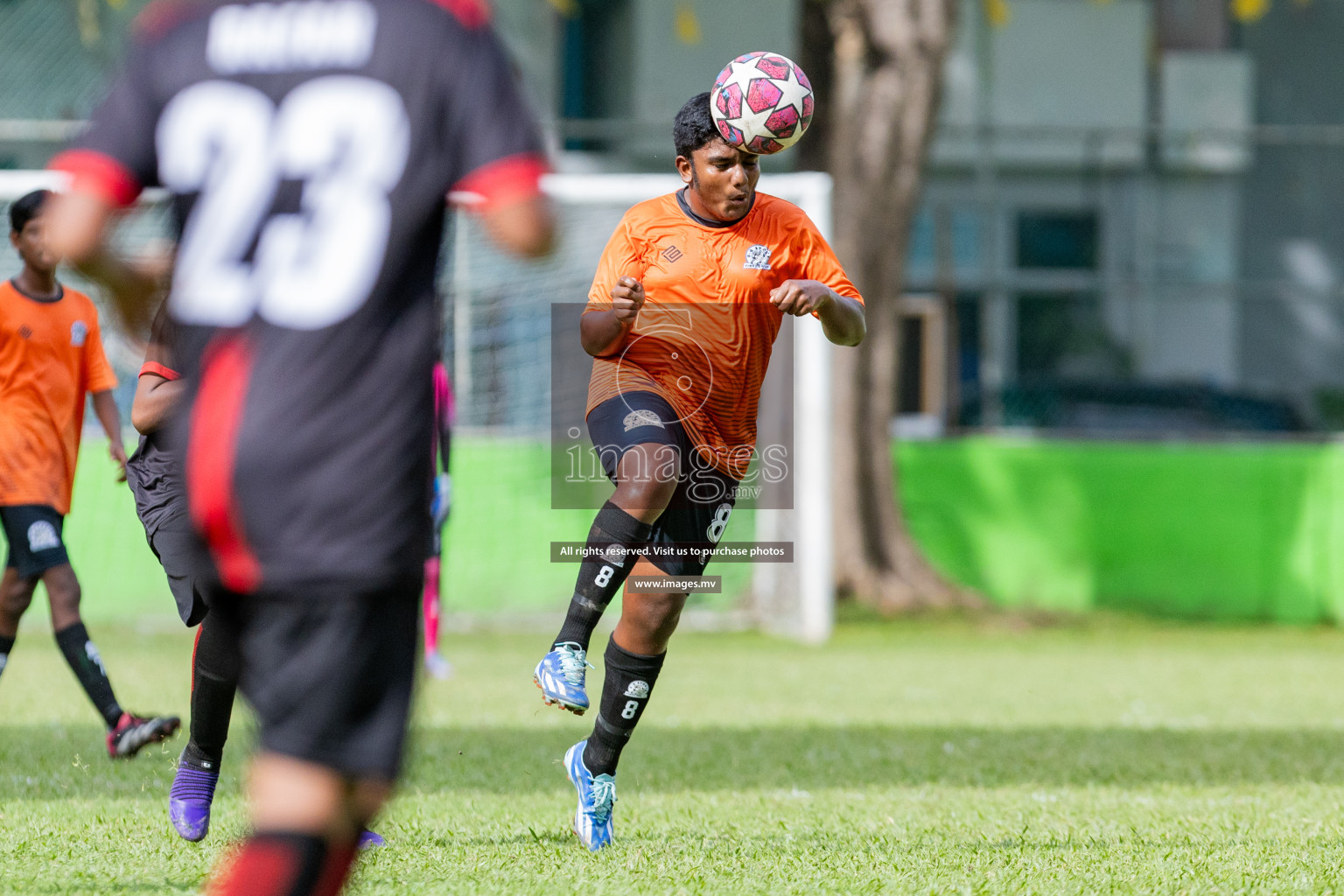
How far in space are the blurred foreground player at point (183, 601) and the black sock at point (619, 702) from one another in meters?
0.68

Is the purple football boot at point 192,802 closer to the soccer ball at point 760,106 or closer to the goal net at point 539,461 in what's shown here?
the soccer ball at point 760,106

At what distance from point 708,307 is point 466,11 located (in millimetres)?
2353

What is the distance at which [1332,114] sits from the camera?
26.4 meters

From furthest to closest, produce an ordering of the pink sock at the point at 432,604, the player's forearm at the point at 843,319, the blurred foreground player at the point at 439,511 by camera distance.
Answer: the pink sock at the point at 432,604 → the blurred foreground player at the point at 439,511 → the player's forearm at the point at 843,319

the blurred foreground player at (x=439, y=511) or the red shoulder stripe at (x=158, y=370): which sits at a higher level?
the red shoulder stripe at (x=158, y=370)

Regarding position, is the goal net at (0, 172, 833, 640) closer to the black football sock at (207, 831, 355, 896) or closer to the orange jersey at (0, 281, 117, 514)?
the orange jersey at (0, 281, 117, 514)

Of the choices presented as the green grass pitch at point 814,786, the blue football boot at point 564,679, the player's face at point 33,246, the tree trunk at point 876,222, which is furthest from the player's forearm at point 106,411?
the tree trunk at point 876,222

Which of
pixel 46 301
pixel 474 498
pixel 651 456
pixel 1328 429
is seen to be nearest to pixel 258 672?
pixel 651 456

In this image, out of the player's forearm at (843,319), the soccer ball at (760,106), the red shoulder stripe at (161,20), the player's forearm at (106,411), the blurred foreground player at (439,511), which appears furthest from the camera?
the blurred foreground player at (439,511)

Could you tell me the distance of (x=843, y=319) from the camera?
4.43 metres

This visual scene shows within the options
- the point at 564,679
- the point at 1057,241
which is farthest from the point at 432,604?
the point at 1057,241

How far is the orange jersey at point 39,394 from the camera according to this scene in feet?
20.1

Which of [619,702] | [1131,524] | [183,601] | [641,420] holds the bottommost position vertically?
[1131,524]

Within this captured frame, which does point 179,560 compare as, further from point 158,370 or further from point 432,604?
point 432,604
